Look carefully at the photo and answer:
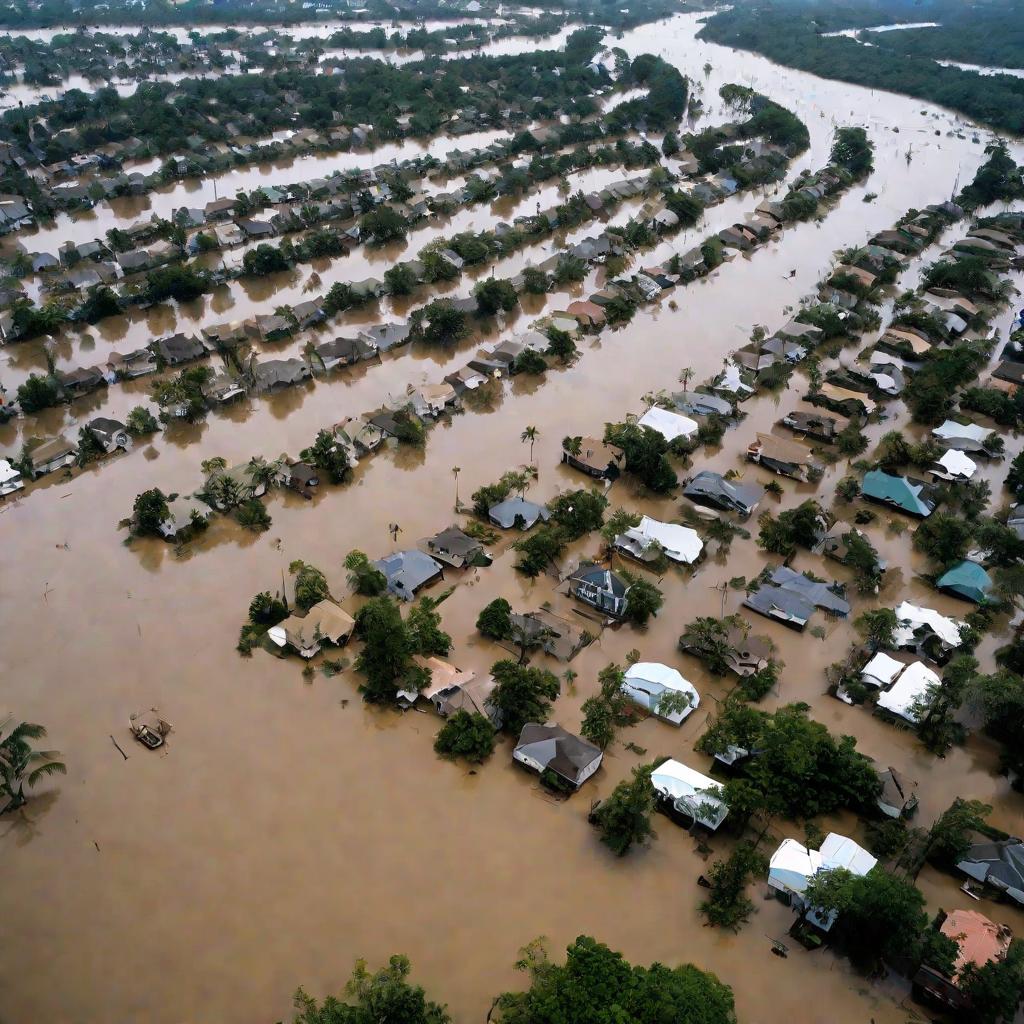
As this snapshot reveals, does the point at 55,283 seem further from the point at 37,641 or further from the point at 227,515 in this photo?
the point at 37,641

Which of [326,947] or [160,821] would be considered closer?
[326,947]

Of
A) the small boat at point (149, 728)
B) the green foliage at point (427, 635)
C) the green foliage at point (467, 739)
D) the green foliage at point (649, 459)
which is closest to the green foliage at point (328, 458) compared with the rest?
the green foliage at point (427, 635)

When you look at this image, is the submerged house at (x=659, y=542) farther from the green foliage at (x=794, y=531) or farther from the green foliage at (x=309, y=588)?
the green foliage at (x=309, y=588)

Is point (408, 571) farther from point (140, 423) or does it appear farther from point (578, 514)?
point (140, 423)

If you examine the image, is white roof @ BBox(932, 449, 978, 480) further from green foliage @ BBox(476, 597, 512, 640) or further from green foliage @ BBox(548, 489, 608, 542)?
green foliage @ BBox(476, 597, 512, 640)

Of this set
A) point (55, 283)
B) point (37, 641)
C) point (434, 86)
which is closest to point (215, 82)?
point (434, 86)

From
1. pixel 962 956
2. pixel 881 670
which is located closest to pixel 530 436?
pixel 881 670
